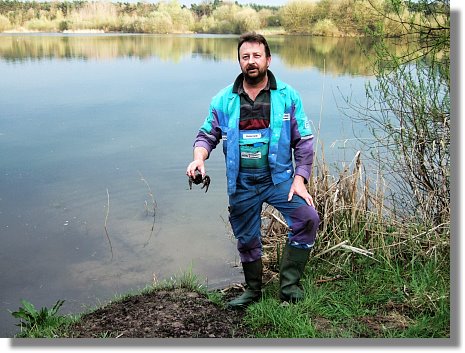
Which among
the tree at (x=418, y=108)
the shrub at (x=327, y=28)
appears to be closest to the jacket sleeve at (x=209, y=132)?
the tree at (x=418, y=108)

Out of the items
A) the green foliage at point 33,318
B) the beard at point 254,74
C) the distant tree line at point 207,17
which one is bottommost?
the green foliage at point 33,318

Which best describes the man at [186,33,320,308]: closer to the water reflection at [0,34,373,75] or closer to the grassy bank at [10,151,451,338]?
the grassy bank at [10,151,451,338]

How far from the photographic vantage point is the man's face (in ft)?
10.5

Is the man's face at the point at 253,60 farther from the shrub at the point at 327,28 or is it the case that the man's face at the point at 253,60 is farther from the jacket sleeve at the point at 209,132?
the shrub at the point at 327,28

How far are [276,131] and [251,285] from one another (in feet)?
3.88

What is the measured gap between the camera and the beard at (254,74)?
10.6 ft

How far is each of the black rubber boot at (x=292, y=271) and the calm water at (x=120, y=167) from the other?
1212mm

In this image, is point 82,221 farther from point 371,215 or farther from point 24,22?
point 24,22

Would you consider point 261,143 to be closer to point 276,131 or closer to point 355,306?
point 276,131

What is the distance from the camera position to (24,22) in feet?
30.6

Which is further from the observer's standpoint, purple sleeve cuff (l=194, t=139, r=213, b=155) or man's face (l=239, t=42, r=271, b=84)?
purple sleeve cuff (l=194, t=139, r=213, b=155)

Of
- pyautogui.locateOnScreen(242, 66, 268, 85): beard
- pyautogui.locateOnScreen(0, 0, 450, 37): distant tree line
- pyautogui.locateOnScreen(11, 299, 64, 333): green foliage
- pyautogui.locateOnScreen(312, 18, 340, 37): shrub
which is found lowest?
pyautogui.locateOnScreen(11, 299, 64, 333): green foliage

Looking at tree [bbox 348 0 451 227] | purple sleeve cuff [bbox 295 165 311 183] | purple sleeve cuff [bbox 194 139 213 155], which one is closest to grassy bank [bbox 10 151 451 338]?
tree [bbox 348 0 451 227]

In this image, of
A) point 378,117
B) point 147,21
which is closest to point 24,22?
point 147,21
